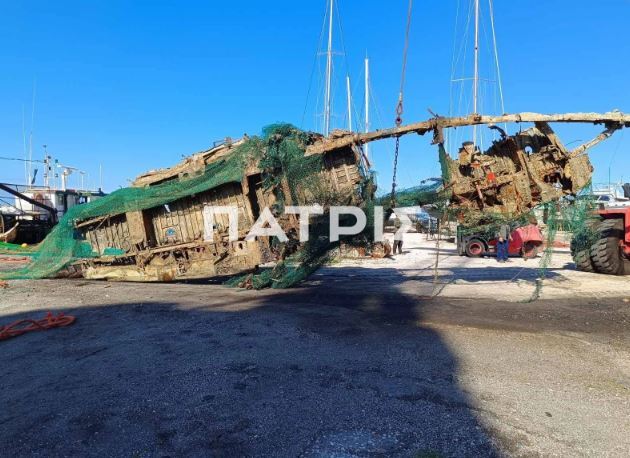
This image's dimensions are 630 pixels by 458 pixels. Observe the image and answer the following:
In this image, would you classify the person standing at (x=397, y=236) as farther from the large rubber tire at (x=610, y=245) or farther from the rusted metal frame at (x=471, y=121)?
the large rubber tire at (x=610, y=245)

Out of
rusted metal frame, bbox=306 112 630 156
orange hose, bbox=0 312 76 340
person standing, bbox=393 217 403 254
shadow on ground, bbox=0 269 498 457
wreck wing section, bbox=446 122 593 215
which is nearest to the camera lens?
shadow on ground, bbox=0 269 498 457

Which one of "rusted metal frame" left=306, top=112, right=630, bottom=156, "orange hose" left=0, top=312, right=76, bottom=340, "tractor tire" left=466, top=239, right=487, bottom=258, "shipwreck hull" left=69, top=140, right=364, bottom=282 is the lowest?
"tractor tire" left=466, top=239, right=487, bottom=258

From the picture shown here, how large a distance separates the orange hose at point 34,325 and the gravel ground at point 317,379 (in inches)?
6.8

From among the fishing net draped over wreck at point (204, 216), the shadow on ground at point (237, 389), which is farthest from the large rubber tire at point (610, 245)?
the shadow on ground at point (237, 389)

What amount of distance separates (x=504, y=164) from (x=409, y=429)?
7396 millimetres

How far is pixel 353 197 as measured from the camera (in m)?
9.34

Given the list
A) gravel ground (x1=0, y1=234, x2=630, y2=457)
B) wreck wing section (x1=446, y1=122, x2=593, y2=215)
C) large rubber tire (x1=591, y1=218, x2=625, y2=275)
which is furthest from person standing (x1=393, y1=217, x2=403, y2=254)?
large rubber tire (x1=591, y1=218, x2=625, y2=275)

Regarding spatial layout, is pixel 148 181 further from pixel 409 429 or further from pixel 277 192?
pixel 409 429

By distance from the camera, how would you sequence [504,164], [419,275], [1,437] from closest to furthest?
1. [1,437]
2. [504,164]
3. [419,275]

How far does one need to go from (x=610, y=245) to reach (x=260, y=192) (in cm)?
1042

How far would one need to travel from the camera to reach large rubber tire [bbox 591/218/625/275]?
479 inches

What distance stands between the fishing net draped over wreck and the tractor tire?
11704mm

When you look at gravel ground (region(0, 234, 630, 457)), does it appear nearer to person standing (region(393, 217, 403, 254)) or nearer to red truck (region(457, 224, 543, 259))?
person standing (region(393, 217, 403, 254))

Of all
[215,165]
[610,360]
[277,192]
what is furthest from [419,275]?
[610,360]
